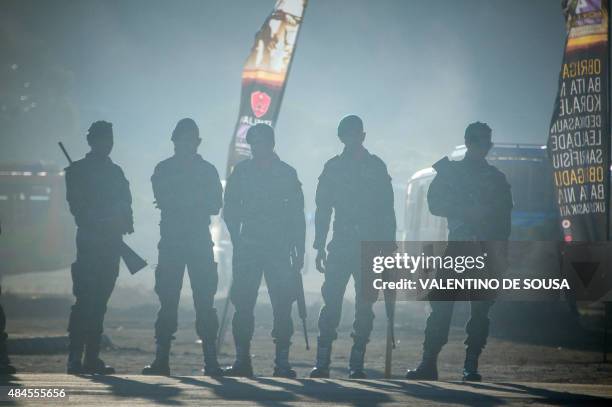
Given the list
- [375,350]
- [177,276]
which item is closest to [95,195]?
[177,276]

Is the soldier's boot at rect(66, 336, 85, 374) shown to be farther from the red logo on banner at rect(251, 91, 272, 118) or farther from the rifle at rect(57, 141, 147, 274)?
the red logo on banner at rect(251, 91, 272, 118)

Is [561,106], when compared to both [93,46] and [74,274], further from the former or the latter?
[93,46]

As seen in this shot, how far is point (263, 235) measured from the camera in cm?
890

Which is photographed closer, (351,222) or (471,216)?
(471,216)

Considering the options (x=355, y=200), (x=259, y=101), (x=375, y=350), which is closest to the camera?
(x=355, y=200)

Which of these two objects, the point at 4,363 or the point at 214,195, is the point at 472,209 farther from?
the point at 4,363

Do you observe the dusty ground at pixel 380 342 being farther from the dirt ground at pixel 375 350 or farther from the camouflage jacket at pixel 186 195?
the camouflage jacket at pixel 186 195

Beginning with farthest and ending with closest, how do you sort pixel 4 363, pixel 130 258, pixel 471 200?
pixel 130 258 → pixel 471 200 → pixel 4 363

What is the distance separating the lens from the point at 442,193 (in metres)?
8.77

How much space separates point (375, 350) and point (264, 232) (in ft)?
22.7

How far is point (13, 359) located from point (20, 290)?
1740 centimetres

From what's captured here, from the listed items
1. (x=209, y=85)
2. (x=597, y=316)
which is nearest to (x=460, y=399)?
(x=597, y=316)

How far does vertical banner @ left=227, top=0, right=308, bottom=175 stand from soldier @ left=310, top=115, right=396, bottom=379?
3.99m

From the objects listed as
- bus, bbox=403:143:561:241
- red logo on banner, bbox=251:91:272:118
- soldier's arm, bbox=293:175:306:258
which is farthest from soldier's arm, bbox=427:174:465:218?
bus, bbox=403:143:561:241
